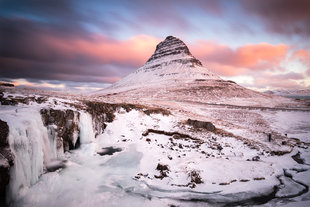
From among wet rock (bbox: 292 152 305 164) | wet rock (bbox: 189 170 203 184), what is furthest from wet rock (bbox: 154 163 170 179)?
wet rock (bbox: 292 152 305 164)

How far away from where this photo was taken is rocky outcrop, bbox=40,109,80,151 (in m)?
15.0

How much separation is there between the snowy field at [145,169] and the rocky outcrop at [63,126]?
0.43 m

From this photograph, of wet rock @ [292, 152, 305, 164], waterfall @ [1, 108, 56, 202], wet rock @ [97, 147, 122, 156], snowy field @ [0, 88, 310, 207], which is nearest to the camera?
waterfall @ [1, 108, 56, 202]

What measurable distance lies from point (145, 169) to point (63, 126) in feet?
25.9

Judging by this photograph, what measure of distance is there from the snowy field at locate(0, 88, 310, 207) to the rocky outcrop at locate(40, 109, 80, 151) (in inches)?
17.0

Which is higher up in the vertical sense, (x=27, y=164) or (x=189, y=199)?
(x=27, y=164)

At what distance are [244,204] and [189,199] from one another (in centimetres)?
315

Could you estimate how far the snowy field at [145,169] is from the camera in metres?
10.8

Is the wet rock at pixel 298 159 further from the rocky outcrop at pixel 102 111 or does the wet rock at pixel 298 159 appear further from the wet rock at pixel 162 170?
the rocky outcrop at pixel 102 111

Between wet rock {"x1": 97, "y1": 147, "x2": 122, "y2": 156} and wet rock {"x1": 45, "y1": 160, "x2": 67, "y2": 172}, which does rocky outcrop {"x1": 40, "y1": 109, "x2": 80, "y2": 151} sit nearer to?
wet rock {"x1": 45, "y1": 160, "x2": 67, "y2": 172}

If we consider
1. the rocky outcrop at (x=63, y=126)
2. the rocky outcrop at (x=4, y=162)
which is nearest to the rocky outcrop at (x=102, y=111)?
the rocky outcrop at (x=63, y=126)

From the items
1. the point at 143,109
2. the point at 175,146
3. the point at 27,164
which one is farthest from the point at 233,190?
the point at 143,109

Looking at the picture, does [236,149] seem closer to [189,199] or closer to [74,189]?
[189,199]

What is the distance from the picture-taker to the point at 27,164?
36.5ft
